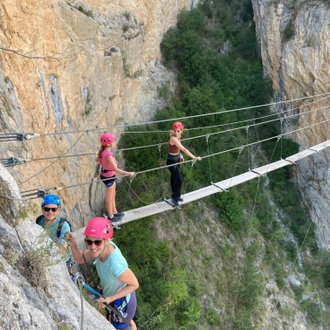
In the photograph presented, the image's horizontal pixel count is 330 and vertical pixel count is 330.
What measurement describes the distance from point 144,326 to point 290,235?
502cm

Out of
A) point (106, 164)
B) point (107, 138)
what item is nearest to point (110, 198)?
point (106, 164)

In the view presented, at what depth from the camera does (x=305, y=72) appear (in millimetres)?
8617

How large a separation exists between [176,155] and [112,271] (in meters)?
2.52

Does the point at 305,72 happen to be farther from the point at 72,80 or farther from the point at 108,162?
the point at 108,162

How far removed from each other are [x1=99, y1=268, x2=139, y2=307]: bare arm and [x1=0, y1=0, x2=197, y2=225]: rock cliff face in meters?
1.40

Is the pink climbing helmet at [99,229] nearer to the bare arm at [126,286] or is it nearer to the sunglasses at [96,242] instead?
the sunglasses at [96,242]

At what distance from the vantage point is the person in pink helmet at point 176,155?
13.6 ft

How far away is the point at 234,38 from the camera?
34.2 ft

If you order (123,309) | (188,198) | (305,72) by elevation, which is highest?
(305,72)

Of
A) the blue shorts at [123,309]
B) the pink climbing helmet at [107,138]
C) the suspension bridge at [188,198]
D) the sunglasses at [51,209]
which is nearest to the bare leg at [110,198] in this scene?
the suspension bridge at [188,198]

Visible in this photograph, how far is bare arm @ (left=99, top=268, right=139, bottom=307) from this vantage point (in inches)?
79.3

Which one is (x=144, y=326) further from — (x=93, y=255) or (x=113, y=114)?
(x=93, y=255)

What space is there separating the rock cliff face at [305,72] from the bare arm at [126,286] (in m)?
7.02

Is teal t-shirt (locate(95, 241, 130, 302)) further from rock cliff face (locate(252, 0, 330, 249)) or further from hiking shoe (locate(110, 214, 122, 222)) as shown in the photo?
rock cliff face (locate(252, 0, 330, 249))
